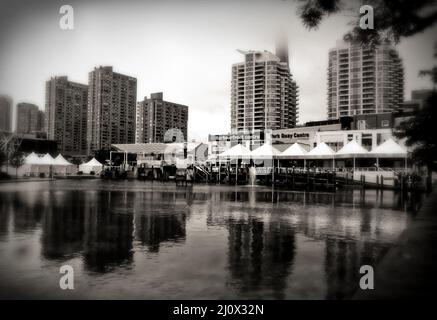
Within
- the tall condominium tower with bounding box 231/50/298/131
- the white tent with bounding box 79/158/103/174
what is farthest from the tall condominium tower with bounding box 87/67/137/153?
the white tent with bounding box 79/158/103/174

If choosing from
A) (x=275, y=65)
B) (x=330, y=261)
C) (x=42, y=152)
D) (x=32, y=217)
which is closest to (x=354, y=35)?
(x=330, y=261)

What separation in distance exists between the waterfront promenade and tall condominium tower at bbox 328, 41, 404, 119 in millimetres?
3017

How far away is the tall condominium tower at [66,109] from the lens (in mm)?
9093

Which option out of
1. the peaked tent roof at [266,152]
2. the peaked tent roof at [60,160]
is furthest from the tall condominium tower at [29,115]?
the peaked tent roof at [60,160]

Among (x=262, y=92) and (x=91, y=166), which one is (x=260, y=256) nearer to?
(x=262, y=92)

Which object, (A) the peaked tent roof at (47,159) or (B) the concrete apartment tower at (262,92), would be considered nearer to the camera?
(B) the concrete apartment tower at (262,92)

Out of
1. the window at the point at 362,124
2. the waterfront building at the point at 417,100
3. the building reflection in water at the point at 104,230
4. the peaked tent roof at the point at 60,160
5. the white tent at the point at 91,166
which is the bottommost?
the building reflection in water at the point at 104,230

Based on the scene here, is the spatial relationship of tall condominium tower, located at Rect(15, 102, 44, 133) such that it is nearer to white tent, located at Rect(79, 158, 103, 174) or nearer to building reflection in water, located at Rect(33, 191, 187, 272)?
building reflection in water, located at Rect(33, 191, 187, 272)

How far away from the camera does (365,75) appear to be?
9969mm

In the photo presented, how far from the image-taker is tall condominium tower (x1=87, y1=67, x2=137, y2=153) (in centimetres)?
948

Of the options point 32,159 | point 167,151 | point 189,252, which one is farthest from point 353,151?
point 32,159

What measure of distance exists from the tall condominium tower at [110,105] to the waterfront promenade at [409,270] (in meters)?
6.46

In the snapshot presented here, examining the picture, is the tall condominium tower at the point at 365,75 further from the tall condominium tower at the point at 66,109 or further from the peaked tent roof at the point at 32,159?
the peaked tent roof at the point at 32,159

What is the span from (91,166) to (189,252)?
134ft
